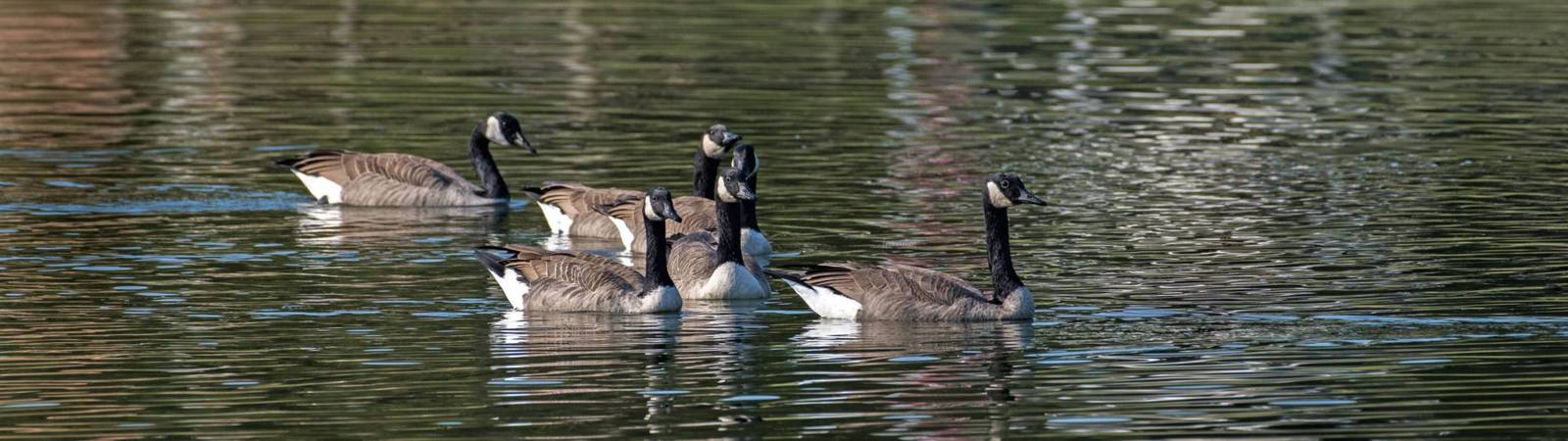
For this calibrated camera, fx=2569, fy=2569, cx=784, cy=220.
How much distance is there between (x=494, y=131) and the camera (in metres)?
29.3

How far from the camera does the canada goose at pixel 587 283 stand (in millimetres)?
20281

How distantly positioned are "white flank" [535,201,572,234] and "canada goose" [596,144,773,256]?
787 mm

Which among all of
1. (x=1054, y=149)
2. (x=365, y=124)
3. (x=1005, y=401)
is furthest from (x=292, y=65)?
(x=1005, y=401)

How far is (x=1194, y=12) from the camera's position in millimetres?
59562

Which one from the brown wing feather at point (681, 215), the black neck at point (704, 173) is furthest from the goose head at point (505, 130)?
the brown wing feather at point (681, 215)

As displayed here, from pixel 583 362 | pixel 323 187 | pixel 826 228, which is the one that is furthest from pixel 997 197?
pixel 323 187

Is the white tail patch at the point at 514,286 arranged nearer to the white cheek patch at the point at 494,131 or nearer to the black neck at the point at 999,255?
the black neck at the point at 999,255

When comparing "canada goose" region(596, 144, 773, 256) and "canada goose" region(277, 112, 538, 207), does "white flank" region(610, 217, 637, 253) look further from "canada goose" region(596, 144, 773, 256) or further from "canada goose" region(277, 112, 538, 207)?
"canada goose" region(277, 112, 538, 207)

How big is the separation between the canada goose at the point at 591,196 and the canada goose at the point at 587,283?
4811 millimetres

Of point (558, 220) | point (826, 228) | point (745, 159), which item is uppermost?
point (745, 159)

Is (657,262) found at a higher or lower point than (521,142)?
higher

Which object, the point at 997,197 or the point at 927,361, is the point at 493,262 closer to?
the point at 997,197

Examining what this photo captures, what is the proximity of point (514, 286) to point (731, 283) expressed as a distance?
185 cm

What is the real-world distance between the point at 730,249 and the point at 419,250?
4335mm
